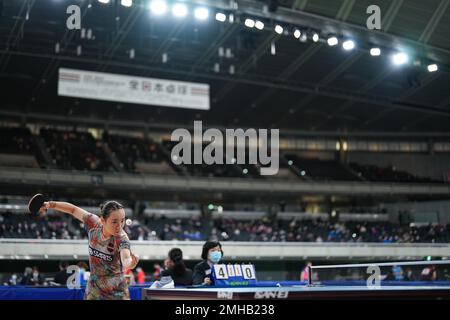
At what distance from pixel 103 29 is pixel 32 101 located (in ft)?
47.9

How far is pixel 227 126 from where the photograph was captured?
48.5 meters

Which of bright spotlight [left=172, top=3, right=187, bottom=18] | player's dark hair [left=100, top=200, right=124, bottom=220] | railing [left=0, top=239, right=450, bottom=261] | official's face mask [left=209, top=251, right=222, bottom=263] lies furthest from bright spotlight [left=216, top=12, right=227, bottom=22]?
player's dark hair [left=100, top=200, right=124, bottom=220]

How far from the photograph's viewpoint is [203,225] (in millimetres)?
37219

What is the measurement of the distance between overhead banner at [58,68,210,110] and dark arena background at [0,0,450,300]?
3.5 inches

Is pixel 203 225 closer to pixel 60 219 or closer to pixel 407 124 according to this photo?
pixel 60 219

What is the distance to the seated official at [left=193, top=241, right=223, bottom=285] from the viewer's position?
8.70m

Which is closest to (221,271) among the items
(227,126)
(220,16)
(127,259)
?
(127,259)

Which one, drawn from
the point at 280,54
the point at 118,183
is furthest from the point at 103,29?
the point at 118,183

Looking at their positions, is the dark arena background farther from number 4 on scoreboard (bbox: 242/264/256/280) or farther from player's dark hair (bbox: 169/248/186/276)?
player's dark hair (bbox: 169/248/186/276)

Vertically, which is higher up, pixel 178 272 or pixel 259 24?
pixel 259 24

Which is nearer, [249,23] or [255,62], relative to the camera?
[249,23]

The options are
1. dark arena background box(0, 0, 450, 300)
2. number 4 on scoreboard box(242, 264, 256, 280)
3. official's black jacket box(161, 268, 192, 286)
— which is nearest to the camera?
number 4 on scoreboard box(242, 264, 256, 280)

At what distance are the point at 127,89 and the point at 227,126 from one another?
21.5 metres

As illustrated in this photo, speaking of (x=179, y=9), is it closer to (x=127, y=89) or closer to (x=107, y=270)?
(x=127, y=89)
